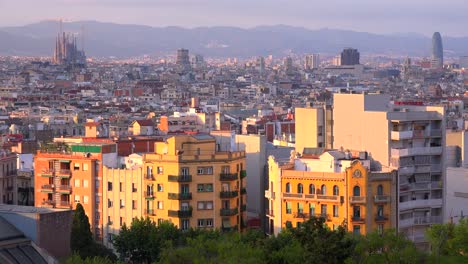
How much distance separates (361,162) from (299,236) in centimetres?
467

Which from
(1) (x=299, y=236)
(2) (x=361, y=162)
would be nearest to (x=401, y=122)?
(2) (x=361, y=162)

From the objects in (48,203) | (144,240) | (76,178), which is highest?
(76,178)

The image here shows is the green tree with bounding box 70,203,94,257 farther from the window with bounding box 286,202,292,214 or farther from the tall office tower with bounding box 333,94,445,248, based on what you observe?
the tall office tower with bounding box 333,94,445,248

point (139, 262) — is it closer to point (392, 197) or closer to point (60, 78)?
point (392, 197)

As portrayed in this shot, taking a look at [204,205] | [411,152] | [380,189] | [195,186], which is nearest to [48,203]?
[195,186]

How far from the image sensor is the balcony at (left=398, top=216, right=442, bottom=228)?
29516 mm

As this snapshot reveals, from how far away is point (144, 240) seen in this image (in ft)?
95.5

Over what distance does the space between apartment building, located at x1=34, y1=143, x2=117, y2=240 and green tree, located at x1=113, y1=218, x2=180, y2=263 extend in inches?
161

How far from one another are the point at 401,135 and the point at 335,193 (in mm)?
2315

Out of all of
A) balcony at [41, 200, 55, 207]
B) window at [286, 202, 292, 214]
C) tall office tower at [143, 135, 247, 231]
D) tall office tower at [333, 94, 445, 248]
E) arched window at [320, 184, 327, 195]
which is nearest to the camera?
arched window at [320, 184, 327, 195]

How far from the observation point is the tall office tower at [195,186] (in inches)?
1229

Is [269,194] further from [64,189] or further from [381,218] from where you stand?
[64,189]

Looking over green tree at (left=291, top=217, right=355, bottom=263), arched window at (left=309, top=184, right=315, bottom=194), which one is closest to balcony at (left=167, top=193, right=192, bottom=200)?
arched window at (left=309, top=184, right=315, bottom=194)

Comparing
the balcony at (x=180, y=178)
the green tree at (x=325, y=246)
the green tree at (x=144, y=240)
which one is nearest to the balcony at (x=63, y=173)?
the balcony at (x=180, y=178)
